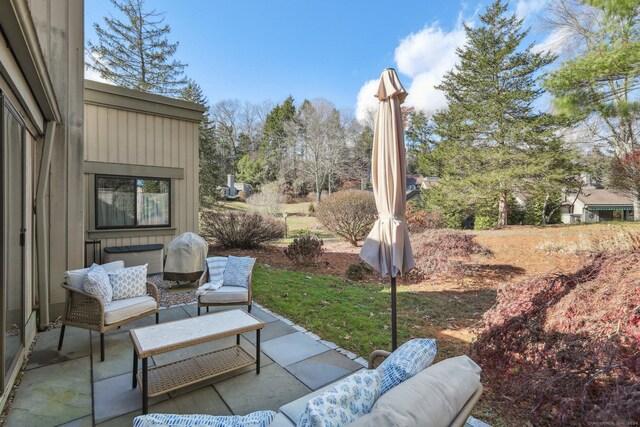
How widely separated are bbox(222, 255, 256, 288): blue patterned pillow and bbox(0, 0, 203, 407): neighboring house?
231 cm

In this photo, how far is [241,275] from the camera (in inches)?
188

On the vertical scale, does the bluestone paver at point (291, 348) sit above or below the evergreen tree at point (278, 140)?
below

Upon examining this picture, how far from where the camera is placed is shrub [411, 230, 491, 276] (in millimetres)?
7562

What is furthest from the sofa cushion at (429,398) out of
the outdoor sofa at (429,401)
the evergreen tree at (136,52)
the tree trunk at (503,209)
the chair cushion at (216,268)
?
the evergreen tree at (136,52)

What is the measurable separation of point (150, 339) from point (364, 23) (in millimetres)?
12826

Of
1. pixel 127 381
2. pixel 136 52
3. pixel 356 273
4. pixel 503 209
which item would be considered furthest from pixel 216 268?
pixel 136 52

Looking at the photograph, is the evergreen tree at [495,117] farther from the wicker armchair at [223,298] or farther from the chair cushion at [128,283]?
the chair cushion at [128,283]

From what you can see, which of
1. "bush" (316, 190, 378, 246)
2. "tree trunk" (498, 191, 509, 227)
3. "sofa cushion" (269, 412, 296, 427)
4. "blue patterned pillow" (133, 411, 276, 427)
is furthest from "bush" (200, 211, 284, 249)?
"tree trunk" (498, 191, 509, 227)

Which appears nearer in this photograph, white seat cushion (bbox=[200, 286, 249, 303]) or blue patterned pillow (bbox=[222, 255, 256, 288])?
white seat cushion (bbox=[200, 286, 249, 303])

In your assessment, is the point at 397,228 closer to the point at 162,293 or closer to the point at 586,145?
the point at 162,293

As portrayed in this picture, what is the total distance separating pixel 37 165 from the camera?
14.3 ft

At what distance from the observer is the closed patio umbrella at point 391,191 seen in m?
3.04

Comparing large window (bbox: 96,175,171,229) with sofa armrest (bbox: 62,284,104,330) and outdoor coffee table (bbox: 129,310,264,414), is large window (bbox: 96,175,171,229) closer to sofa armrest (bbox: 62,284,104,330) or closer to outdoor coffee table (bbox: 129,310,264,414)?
sofa armrest (bbox: 62,284,104,330)

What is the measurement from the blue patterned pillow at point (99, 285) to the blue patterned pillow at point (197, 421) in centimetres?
285
